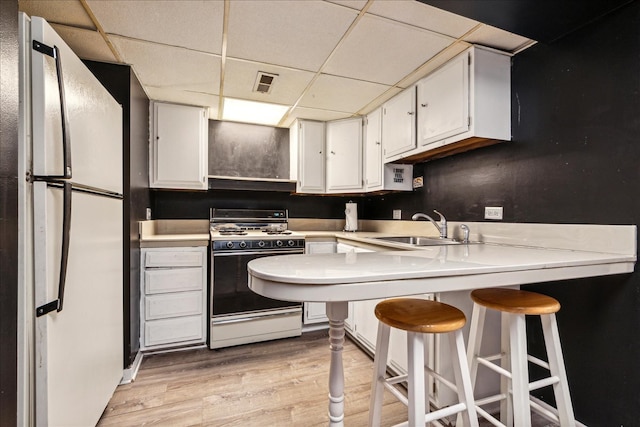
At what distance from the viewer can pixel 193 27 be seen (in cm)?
160

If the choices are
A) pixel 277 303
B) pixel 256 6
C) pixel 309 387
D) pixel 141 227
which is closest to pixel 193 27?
pixel 256 6

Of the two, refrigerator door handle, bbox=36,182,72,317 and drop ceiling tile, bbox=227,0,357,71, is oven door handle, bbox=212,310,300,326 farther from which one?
drop ceiling tile, bbox=227,0,357,71

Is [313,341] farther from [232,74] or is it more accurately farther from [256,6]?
[256,6]

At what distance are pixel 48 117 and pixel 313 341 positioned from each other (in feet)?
7.70

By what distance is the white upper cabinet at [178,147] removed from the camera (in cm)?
260

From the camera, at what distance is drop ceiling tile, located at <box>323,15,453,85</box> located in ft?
5.30

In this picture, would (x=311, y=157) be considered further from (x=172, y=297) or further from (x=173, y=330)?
(x=173, y=330)

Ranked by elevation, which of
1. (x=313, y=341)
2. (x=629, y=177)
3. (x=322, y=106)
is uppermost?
(x=322, y=106)

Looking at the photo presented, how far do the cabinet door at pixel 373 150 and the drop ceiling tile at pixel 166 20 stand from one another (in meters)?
1.54

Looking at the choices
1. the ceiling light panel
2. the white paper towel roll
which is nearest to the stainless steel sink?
the white paper towel roll

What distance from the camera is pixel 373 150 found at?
2.82 metres

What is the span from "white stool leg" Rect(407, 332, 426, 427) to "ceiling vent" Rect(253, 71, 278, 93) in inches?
76.9

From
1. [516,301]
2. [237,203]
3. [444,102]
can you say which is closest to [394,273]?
[516,301]

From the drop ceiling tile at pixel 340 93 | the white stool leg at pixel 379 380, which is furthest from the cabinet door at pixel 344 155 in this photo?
the white stool leg at pixel 379 380
